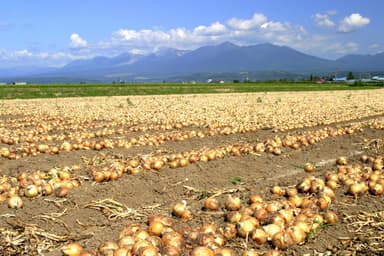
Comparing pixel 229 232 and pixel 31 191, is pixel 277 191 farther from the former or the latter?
pixel 31 191

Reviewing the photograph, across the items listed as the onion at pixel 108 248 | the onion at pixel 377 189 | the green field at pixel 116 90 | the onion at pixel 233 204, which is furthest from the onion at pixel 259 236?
the green field at pixel 116 90

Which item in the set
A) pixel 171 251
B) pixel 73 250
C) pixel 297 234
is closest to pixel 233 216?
pixel 297 234

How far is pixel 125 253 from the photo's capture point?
3.35 m

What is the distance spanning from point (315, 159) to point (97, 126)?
743 centimetres

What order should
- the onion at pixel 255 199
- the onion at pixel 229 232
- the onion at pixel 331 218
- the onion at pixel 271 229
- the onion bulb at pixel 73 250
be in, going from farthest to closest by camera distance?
the onion at pixel 255 199, the onion at pixel 331 218, the onion at pixel 229 232, the onion at pixel 271 229, the onion bulb at pixel 73 250

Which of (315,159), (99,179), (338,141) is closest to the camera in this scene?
(99,179)

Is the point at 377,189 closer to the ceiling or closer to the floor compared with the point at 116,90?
closer to the floor

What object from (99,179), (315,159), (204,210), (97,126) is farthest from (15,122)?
(204,210)

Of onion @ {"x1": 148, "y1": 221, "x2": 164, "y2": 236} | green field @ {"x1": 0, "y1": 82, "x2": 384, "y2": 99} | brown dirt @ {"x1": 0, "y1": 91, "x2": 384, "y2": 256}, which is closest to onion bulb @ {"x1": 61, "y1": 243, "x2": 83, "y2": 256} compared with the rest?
brown dirt @ {"x1": 0, "y1": 91, "x2": 384, "y2": 256}

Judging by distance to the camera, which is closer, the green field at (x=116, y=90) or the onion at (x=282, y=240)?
the onion at (x=282, y=240)

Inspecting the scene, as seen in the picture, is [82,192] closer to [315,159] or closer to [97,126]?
[315,159]

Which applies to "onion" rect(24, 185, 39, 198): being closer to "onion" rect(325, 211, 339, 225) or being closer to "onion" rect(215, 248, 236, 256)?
"onion" rect(215, 248, 236, 256)

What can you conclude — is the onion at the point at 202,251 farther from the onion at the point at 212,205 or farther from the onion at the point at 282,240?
the onion at the point at 212,205

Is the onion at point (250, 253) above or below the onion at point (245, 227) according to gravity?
below
